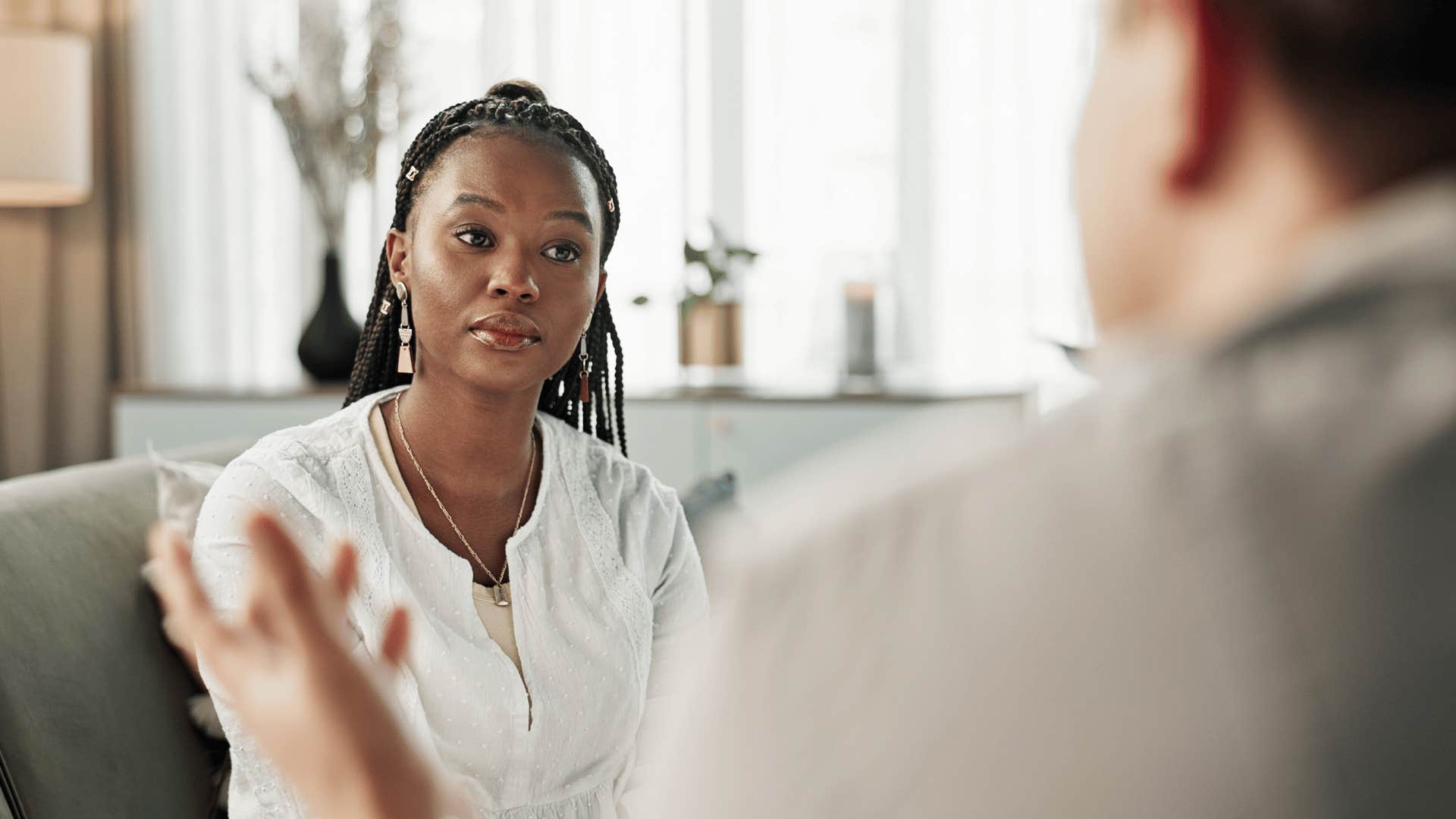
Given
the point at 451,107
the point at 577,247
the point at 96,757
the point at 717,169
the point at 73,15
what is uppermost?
the point at 73,15

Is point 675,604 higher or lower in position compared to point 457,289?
lower

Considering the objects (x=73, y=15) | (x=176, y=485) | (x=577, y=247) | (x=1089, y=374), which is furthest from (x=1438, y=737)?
(x=73, y=15)

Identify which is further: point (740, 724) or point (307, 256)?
point (307, 256)

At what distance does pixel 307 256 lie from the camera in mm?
3785

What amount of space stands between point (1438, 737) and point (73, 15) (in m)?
4.05

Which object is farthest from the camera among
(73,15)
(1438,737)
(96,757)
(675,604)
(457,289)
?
A: (73,15)

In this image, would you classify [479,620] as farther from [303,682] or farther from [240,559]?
[303,682]

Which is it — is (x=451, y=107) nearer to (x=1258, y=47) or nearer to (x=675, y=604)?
(x=675, y=604)

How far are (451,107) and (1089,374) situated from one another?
117 centimetres

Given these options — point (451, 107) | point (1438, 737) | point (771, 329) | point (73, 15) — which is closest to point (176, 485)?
point (451, 107)

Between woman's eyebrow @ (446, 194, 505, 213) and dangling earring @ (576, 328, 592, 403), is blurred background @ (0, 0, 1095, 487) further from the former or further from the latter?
woman's eyebrow @ (446, 194, 505, 213)

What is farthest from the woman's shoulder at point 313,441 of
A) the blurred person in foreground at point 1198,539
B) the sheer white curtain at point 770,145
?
the sheer white curtain at point 770,145

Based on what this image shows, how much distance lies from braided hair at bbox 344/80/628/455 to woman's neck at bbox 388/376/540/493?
132 millimetres

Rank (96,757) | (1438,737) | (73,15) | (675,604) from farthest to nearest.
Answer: (73,15) < (675,604) < (96,757) < (1438,737)
